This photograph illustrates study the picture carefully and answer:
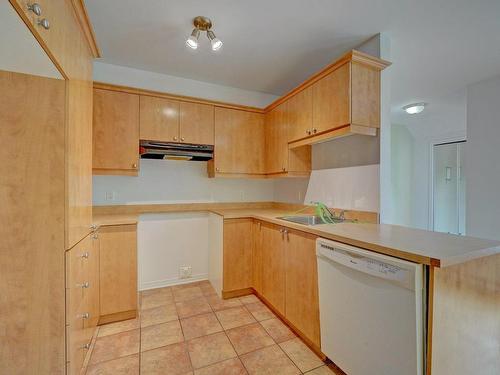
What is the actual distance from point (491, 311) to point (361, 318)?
60cm

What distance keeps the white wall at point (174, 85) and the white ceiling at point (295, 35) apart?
93 millimetres

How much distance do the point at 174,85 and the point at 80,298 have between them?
236cm

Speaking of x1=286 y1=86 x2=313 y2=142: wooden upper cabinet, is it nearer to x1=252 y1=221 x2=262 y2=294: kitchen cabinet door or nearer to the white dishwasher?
x1=252 y1=221 x2=262 y2=294: kitchen cabinet door

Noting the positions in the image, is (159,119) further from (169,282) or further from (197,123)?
(169,282)

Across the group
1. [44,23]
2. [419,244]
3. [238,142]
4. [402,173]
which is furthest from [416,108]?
[44,23]

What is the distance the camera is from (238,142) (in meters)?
2.86

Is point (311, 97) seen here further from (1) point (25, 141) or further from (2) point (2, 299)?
(2) point (2, 299)

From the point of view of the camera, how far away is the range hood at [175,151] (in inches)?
93.8

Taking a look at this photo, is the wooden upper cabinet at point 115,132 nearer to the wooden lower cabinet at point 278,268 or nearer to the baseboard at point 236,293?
the wooden lower cabinet at point 278,268

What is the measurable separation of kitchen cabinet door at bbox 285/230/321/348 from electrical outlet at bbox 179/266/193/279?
4.66 ft

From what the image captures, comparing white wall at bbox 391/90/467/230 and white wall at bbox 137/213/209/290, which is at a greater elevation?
white wall at bbox 391/90/467/230

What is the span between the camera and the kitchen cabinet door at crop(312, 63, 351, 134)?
5.71 feet

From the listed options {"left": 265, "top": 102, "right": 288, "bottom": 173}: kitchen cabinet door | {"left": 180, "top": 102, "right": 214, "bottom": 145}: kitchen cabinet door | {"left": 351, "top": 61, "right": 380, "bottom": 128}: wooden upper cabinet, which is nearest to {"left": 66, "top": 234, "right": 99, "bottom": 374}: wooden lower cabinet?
{"left": 180, "top": 102, "right": 214, "bottom": 145}: kitchen cabinet door

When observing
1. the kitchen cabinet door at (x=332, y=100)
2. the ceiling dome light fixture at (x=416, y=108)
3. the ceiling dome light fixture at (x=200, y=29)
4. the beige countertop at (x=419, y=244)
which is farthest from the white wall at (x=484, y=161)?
the ceiling dome light fixture at (x=200, y=29)
